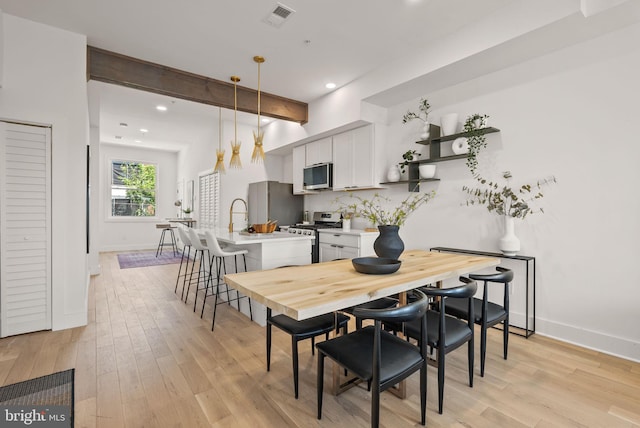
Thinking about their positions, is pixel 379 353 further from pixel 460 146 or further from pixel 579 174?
pixel 460 146

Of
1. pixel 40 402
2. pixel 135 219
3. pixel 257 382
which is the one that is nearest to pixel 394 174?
pixel 257 382

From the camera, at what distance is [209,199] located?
6.95 m

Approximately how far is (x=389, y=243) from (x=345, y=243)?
6.90ft

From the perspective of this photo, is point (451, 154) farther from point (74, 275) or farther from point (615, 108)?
point (74, 275)

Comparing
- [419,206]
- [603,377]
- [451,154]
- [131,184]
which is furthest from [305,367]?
[131,184]

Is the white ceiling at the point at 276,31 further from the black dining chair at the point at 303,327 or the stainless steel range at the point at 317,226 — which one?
the black dining chair at the point at 303,327

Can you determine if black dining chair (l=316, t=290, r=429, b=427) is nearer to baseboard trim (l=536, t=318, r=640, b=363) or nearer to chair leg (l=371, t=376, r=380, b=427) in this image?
chair leg (l=371, t=376, r=380, b=427)

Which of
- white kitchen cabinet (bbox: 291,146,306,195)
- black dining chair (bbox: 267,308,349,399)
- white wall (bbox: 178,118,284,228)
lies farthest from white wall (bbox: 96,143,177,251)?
black dining chair (bbox: 267,308,349,399)

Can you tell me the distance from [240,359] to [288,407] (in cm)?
75

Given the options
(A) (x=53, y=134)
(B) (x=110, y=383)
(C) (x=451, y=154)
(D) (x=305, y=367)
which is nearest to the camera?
(B) (x=110, y=383)

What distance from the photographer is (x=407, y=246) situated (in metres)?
4.11

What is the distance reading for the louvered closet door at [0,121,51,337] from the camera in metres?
2.79

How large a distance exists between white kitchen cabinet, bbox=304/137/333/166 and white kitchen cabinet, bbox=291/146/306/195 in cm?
14

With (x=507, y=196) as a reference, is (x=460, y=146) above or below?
above
